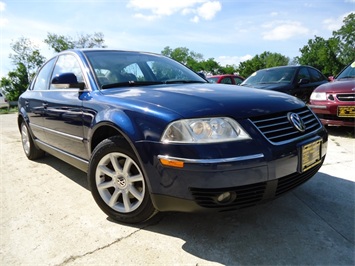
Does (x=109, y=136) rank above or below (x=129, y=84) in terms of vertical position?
below

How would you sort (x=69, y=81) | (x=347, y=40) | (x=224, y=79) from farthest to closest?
(x=347, y=40), (x=224, y=79), (x=69, y=81)

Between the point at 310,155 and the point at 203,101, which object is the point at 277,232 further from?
the point at 203,101

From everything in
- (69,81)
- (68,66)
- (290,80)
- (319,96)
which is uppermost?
(68,66)

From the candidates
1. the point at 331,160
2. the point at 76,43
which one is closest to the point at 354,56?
the point at 76,43

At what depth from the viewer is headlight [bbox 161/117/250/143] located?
1.70 metres

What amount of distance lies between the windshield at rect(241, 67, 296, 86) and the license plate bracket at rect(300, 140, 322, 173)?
4.85 m

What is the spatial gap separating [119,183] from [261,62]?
7676 cm

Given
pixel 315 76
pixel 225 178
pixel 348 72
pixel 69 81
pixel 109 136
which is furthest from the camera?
pixel 315 76

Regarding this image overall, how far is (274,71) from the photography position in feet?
23.4

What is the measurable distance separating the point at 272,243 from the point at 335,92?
3770 mm

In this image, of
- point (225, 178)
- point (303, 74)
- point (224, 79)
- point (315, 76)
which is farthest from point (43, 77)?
point (224, 79)

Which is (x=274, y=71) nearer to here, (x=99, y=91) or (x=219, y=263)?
(x=99, y=91)

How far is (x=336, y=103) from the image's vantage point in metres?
4.61

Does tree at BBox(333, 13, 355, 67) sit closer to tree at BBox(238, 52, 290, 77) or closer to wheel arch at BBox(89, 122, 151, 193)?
tree at BBox(238, 52, 290, 77)
